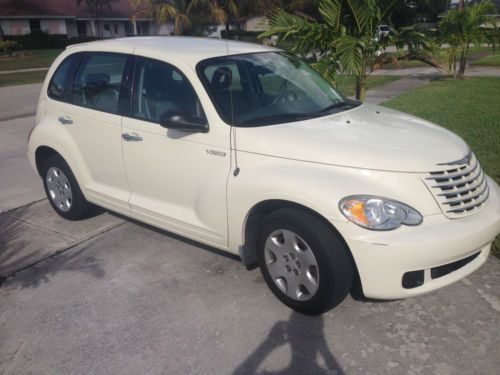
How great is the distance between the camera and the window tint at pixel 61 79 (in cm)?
493

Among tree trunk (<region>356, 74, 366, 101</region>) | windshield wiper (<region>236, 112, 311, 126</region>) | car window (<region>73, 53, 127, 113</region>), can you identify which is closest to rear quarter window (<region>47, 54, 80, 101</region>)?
car window (<region>73, 53, 127, 113</region>)

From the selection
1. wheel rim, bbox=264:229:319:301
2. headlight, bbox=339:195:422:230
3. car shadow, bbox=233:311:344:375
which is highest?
headlight, bbox=339:195:422:230

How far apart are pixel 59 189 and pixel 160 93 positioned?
182cm

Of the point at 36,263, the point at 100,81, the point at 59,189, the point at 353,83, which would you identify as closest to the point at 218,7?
the point at 353,83

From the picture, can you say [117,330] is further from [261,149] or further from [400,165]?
[400,165]

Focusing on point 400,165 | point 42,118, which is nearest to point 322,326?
point 400,165

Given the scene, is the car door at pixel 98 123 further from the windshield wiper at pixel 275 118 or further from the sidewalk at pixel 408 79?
the sidewalk at pixel 408 79

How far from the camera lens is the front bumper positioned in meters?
2.97

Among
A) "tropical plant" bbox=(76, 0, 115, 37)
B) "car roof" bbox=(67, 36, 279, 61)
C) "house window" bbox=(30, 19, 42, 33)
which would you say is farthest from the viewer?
"tropical plant" bbox=(76, 0, 115, 37)

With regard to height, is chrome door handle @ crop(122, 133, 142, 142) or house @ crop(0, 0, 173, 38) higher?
house @ crop(0, 0, 173, 38)

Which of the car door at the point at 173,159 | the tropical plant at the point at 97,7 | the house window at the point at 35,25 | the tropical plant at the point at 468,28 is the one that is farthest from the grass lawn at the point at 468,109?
the tropical plant at the point at 97,7

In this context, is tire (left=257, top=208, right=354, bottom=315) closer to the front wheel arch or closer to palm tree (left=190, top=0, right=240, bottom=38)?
the front wheel arch

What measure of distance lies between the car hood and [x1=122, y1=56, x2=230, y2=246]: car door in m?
0.32

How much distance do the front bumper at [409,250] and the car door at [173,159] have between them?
107 centimetres
